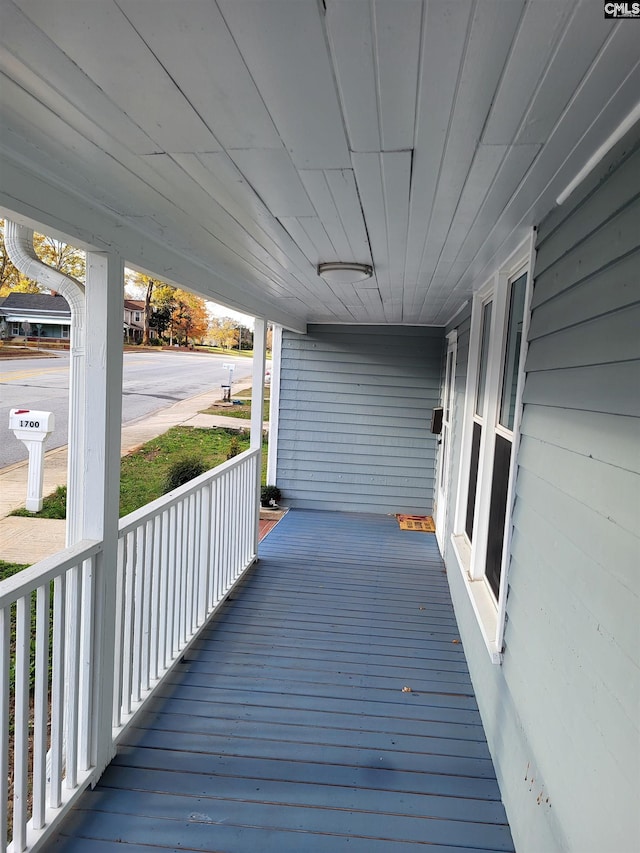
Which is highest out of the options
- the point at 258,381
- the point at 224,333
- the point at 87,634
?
the point at 224,333

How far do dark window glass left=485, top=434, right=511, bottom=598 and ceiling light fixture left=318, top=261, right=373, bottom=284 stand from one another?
120 centimetres

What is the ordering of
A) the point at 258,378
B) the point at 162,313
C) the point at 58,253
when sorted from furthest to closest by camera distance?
the point at 162,313 → the point at 258,378 → the point at 58,253

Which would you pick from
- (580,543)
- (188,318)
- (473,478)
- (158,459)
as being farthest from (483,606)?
(188,318)

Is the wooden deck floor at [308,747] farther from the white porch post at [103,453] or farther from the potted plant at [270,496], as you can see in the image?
the potted plant at [270,496]

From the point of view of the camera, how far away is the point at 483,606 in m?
2.72

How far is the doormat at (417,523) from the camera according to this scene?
606cm

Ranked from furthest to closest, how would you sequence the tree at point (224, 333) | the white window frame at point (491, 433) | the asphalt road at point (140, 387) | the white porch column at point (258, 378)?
1. the tree at point (224, 333)
2. the asphalt road at point (140, 387)
3. the white porch column at point (258, 378)
4. the white window frame at point (491, 433)

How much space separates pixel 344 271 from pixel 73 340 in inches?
60.2

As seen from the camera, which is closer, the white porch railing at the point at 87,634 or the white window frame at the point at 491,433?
the white porch railing at the point at 87,634

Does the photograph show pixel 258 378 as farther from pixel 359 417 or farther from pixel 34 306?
pixel 359 417

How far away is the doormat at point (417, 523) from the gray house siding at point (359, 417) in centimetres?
13

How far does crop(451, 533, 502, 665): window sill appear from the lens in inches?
90.2

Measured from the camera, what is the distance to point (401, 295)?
4035mm

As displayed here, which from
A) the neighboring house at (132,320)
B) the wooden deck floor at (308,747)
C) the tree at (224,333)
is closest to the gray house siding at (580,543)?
the wooden deck floor at (308,747)
